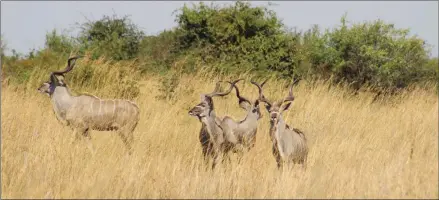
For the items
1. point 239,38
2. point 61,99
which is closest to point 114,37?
point 239,38

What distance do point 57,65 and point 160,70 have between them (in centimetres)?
219

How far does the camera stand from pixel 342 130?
8.27 metres

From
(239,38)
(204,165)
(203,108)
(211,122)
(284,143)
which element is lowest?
(204,165)

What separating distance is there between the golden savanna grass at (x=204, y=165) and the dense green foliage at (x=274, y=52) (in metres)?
5.07

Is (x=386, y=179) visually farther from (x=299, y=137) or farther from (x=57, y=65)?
(x=57, y=65)

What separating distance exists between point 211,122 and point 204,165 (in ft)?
2.18

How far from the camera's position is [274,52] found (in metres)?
15.0

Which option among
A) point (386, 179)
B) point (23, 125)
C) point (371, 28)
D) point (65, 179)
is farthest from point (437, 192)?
point (371, 28)

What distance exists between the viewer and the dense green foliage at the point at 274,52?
568 inches

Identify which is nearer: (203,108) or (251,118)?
(203,108)

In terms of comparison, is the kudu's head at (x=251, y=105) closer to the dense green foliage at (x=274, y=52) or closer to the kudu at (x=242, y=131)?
the kudu at (x=242, y=131)

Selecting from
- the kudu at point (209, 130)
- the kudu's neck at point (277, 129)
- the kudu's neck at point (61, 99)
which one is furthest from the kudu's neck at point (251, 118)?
the kudu's neck at point (61, 99)

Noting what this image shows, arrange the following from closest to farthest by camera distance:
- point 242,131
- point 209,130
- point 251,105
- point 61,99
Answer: point 209,130, point 242,131, point 251,105, point 61,99

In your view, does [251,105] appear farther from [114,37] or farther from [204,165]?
[114,37]
